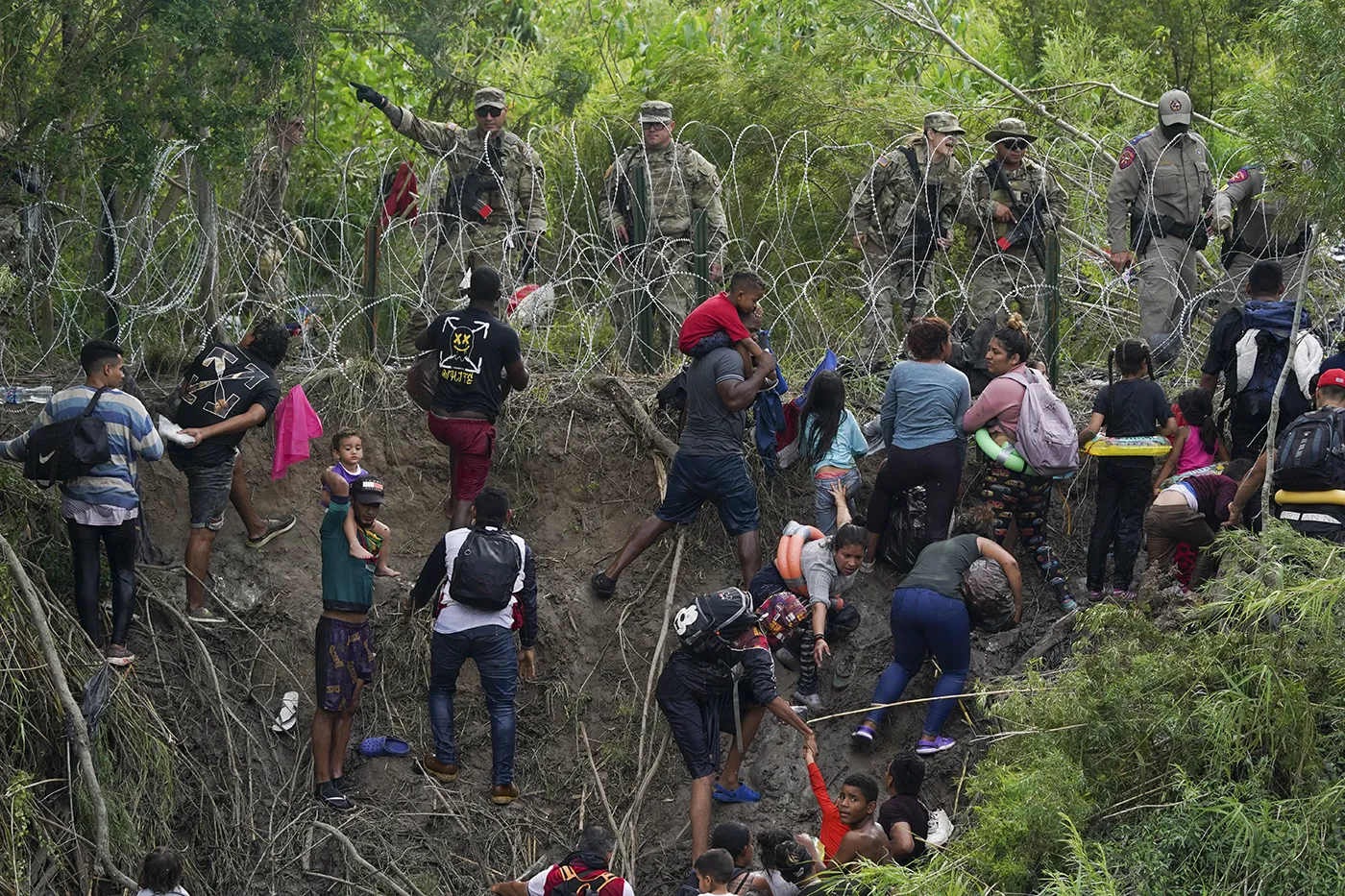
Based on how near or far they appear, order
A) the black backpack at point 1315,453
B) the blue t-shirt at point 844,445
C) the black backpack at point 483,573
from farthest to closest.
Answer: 1. the blue t-shirt at point 844,445
2. the black backpack at point 483,573
3. the black backpack at point 1315,453

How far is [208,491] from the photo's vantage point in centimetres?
874

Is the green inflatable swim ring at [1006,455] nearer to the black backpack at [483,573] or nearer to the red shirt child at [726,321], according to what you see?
the red shirt child at [726,321]

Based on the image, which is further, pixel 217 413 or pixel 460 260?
pixel 460 260

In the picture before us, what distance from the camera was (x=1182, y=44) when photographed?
589 inches

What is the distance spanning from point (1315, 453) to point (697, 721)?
3030 millimetres

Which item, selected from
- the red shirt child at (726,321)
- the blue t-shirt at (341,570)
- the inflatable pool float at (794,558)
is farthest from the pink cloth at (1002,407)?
the blue t-shirt at (341,570)

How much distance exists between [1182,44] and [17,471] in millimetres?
10777

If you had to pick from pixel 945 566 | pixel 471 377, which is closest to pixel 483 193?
pixel 471 377

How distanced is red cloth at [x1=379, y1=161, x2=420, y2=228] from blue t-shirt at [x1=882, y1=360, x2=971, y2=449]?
3475 millimetres

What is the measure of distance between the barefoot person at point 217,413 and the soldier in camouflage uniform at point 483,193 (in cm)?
172

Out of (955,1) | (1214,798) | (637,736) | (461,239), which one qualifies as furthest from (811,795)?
(955,1)

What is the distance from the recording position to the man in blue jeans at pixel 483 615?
811cm

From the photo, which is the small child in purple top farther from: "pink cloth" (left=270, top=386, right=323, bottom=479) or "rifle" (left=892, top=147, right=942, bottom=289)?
"rifle" (left=892, top=147, right=942, bottom=289)

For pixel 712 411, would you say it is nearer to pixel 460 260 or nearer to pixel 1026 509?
pixel 1026 509
